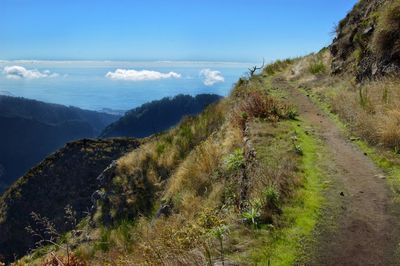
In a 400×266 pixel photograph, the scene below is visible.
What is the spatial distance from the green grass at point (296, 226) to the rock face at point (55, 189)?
2754 cm

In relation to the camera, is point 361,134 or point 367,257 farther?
point 361,134

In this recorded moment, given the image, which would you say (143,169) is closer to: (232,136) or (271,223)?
(232,136)

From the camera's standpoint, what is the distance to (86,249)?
16.0 m

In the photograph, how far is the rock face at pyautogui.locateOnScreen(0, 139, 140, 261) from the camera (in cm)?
3634

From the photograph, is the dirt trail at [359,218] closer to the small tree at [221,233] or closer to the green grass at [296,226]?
the green grass at [296,226]

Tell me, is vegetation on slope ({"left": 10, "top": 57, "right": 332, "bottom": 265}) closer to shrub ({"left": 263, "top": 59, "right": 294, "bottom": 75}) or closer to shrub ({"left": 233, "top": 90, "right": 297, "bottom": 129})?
shrub ({"left": 233, "top": 90, "right": 297, "bottom": 129})

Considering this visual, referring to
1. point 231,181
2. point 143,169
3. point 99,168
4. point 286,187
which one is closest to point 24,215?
point 99,168

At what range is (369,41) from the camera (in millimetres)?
20906

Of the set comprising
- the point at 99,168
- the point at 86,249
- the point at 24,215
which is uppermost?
the point at 86,249

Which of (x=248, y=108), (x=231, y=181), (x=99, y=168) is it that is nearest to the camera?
(x=231, y=181)

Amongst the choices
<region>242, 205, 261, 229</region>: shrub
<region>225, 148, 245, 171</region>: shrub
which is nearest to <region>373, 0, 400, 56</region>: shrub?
<region>225, 148, 245, 171</region>: shrub

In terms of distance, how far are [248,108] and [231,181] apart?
5.42 metres

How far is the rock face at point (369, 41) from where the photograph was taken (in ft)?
57.4

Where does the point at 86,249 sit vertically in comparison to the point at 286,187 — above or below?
below
